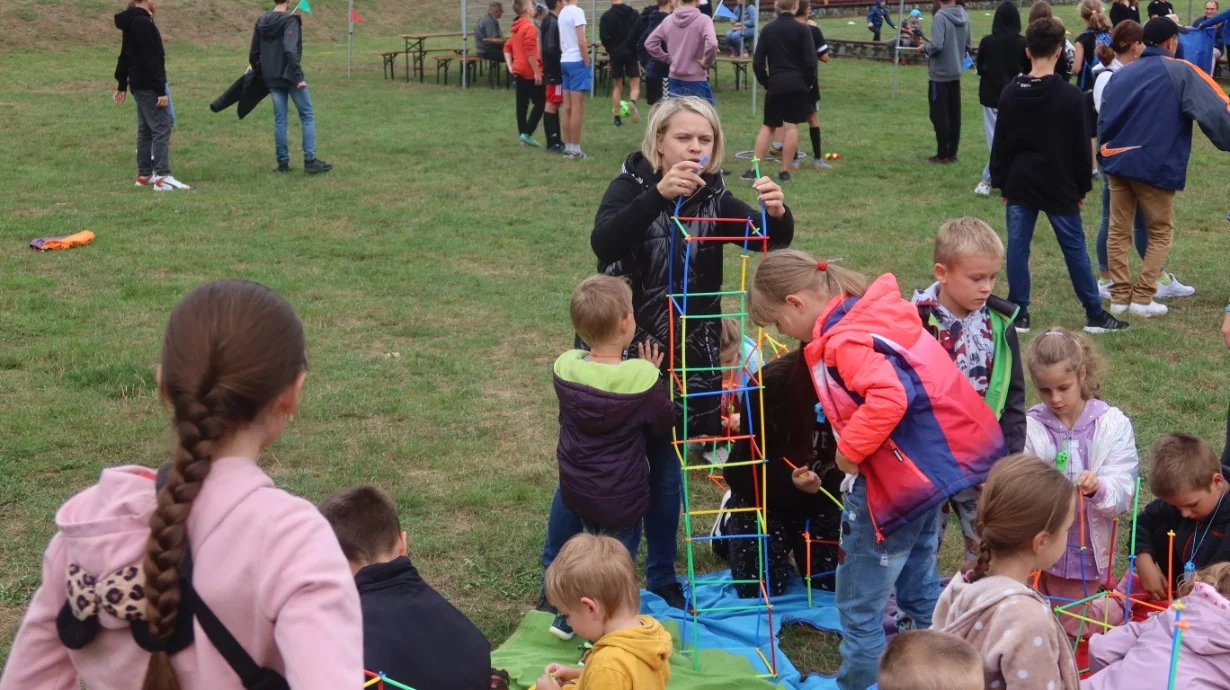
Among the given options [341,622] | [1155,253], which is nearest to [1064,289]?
[1155,253]

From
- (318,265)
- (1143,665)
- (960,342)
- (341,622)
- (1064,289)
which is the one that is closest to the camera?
(341,622)

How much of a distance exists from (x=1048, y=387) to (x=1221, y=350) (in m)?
3.79

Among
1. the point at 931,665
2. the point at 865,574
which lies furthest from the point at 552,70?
the point at 931,665

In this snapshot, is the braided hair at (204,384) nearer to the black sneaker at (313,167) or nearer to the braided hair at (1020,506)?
the braided hair at (1020,506)

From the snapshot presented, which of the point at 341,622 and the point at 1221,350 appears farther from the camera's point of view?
the point at 1221,350

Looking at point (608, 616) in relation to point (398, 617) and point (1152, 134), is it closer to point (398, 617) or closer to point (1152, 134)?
point (398, 617)

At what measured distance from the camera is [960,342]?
391 cm

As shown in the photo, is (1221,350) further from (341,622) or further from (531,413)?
(341,622)

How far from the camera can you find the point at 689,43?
11.8 metres

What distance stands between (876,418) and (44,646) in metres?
2.23

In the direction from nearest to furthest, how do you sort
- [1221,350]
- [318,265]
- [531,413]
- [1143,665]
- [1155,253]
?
1. [1143,665]
2. [531,413]
3. [1221,350]
4. [1155,253]
5. [318,265]

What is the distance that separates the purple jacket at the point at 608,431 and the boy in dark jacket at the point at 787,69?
310 inches

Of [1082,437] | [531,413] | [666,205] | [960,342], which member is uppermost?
[666,205]

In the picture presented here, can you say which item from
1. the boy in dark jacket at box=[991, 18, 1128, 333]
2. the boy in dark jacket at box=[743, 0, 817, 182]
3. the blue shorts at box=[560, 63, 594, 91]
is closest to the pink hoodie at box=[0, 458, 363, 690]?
the boy in dark jacket at box=[991, 18, 1128, 333]
